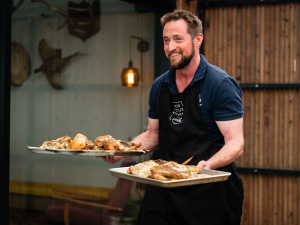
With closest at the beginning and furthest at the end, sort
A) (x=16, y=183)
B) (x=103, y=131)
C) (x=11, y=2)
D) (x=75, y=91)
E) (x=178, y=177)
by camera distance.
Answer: (x=178, y=177) → (x=11, y=2) → (x=16, y=183) → (x=75, y=91) → (x=103, y=131)

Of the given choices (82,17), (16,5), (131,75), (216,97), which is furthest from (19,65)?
(216,97)

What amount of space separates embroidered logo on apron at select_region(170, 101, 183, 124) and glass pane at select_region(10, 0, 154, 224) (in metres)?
1.35

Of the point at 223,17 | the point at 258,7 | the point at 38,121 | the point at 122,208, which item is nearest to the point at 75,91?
Result: the point at 38,121

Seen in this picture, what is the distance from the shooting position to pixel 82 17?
11.6ft

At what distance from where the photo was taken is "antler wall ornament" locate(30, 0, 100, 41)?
337 centimetres

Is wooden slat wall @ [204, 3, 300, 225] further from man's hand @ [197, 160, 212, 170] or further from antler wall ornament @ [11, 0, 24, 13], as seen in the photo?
man's hand @ [197, 160, 212, 170]

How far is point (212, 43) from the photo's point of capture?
477cm

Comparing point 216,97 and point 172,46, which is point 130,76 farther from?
point 216,97

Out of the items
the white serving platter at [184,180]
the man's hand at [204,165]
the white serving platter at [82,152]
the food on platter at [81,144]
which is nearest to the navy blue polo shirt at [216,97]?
the man's hand at [204,165]

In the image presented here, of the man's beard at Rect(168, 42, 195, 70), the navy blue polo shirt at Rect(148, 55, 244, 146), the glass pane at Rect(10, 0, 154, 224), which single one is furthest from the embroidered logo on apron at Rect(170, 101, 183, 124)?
the glass pane at Rect(10, 0, 154, 224)

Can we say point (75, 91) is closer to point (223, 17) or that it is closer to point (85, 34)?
point (85, 34)

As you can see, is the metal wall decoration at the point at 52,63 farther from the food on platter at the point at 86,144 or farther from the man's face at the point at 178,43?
the man's face at the point at 178,43

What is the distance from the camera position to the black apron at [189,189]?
226 cm

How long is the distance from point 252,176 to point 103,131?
7.20 ft
